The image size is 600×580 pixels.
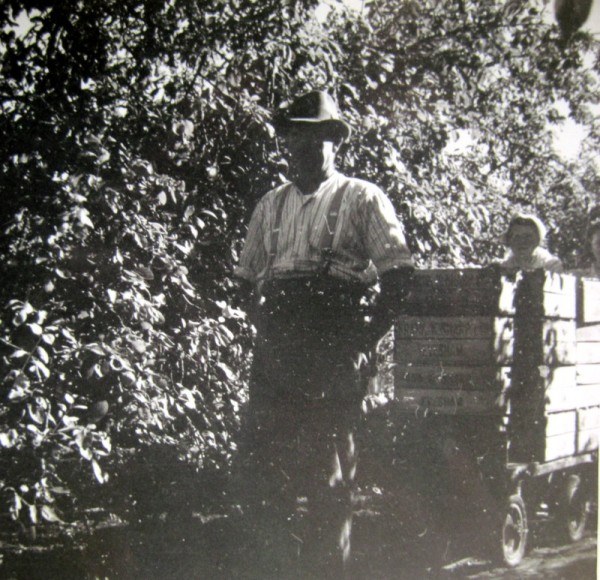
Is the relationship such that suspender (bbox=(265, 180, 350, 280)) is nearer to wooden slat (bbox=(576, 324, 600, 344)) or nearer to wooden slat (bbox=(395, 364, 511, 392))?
wooden slat (bbox=(395, 364, 511, 392))

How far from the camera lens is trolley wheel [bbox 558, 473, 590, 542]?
2.41 m

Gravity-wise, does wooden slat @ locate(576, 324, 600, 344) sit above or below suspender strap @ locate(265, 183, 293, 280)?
below

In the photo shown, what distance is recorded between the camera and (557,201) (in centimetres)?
222

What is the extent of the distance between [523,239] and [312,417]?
0.98 meters

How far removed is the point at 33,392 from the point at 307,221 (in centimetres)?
83

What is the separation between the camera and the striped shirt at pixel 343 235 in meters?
1.83

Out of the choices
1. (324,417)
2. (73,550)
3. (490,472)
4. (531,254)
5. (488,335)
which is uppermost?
(531,254)

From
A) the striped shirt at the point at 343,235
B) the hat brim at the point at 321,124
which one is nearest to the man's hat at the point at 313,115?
the hat brim at the point at 321,124

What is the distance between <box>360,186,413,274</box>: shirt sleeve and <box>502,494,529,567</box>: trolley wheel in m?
0.89

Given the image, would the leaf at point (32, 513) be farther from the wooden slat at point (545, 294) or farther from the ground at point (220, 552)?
the wooden slat at point (545, 294)

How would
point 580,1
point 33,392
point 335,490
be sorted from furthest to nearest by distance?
point 33,392, point 335,490, point 580,1

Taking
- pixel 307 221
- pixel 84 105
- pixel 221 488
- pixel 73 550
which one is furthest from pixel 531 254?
pixel 73 550

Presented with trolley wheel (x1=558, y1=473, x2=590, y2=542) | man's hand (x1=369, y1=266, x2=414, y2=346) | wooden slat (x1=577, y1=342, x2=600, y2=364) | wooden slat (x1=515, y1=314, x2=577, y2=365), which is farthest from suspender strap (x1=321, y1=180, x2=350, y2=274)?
trolley wheel (x1=558, y1=473, x2=590, y2=542)

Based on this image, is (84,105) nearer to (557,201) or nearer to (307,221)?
(307,221)
